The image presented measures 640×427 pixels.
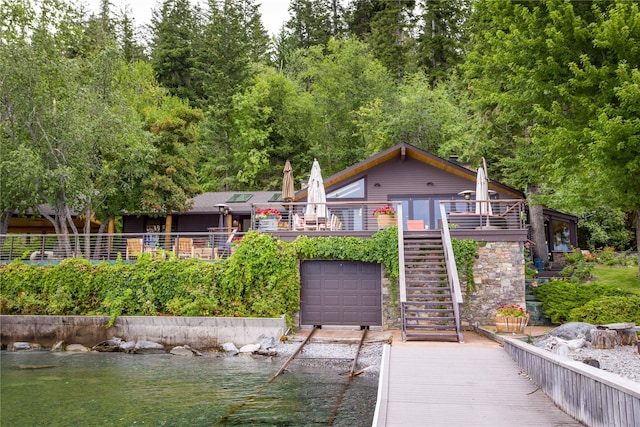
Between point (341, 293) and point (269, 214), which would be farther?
point (269, 214)

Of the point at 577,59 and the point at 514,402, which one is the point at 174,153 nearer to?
the point at 577,59

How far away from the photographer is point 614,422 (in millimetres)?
5047

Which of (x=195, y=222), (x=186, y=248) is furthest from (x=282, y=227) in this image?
(x=195, y=222)

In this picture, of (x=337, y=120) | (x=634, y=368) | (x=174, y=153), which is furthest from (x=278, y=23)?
(x=634, y=368)

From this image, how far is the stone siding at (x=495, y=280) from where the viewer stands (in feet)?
49.4

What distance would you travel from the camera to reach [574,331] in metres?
12.4

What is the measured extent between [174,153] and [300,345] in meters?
15.7

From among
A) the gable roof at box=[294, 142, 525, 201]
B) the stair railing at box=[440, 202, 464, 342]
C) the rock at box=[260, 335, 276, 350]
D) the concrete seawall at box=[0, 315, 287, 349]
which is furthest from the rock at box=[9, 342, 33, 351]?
the stair railing at box=[440, 202, 464, 342]

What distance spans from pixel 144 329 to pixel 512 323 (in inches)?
399

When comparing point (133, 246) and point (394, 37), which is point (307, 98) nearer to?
point (394, 37)

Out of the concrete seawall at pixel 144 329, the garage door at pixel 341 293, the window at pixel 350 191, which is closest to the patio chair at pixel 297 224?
the garage door at pixel 341 293

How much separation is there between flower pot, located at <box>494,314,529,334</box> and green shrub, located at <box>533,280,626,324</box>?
2.22 metres

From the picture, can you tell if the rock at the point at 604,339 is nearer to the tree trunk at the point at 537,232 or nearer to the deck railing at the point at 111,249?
the deck railing at the point at 111,249

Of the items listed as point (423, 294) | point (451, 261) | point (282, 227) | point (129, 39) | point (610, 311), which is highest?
point (129, 39)
